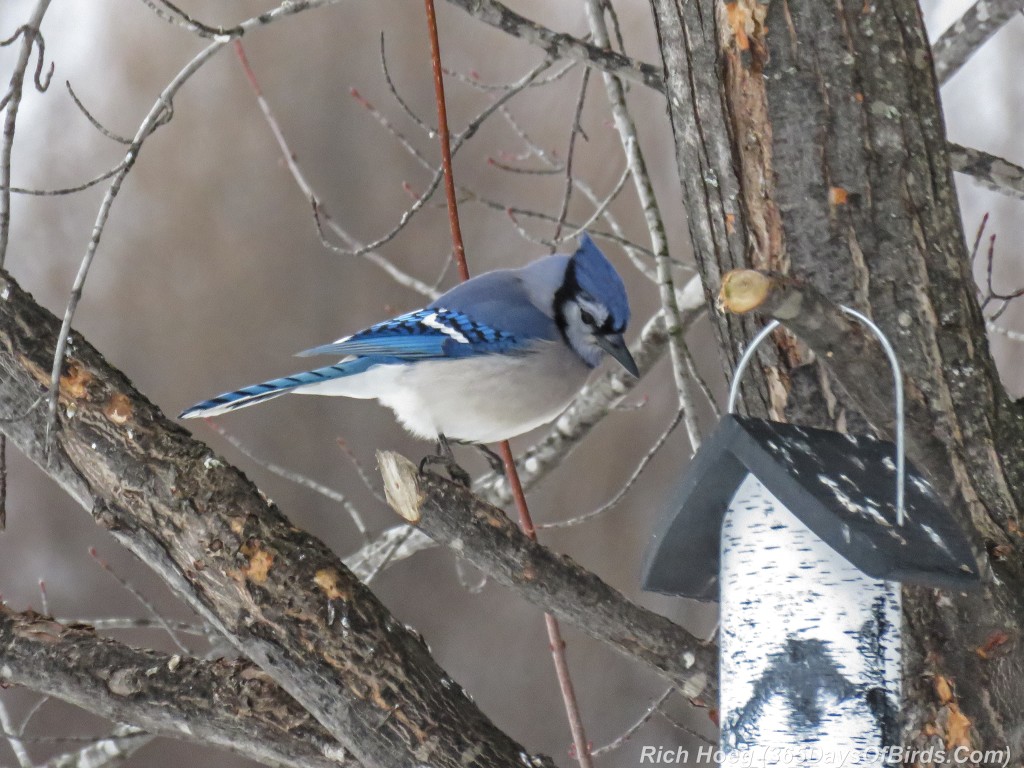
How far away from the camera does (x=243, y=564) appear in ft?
3.77

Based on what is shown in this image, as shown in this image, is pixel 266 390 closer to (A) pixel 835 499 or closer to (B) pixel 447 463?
(B) pixel 447 463

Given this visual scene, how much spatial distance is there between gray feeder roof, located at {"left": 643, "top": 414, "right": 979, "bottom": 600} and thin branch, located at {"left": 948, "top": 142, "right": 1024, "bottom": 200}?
490 mm

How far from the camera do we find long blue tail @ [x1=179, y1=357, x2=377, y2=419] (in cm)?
136

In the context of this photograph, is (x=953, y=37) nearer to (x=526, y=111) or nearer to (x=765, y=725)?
(x=765, y=725)

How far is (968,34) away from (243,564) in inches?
41.3

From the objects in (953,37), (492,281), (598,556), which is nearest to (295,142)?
(598,556)

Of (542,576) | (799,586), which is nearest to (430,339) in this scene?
(542,576)

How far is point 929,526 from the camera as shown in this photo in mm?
824

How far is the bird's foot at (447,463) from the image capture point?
1.42 m

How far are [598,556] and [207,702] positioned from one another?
2020 millimetres

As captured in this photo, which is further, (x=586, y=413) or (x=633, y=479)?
(x=586, y=413)

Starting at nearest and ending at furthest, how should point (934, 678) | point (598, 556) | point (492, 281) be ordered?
point (934, 678) → point (492, 281) → point (598, 556)

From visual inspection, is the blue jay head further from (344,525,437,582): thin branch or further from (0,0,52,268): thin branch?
(0,0,52,268): thin branch

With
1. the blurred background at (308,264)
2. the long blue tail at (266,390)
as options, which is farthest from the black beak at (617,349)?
the blurred background at (308,264)
